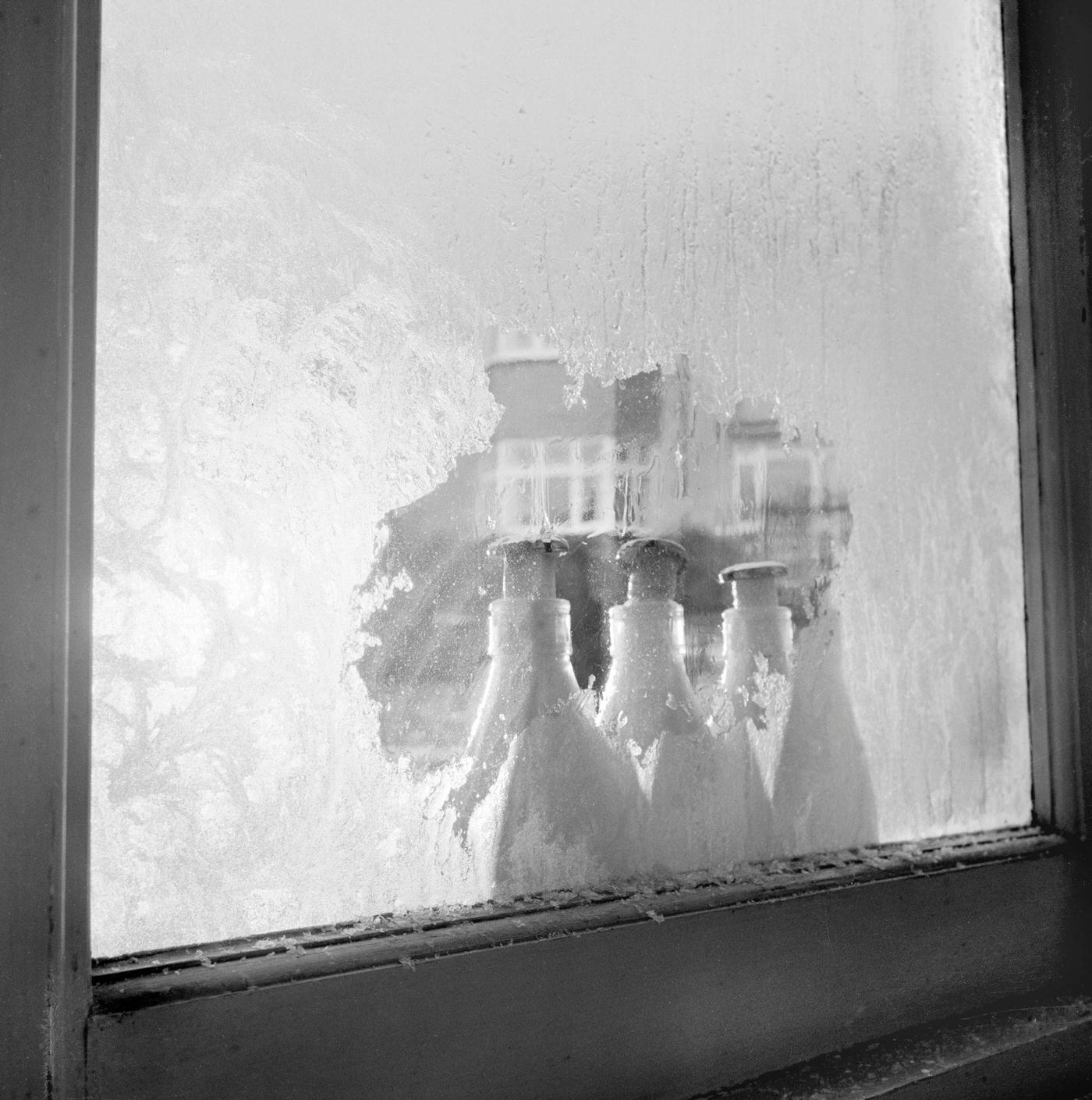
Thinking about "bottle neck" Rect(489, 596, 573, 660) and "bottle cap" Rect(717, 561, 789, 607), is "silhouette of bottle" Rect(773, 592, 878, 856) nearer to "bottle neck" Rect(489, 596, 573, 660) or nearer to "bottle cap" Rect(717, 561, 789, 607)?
"bottle cap" Rect(717, 561, 789, 607)

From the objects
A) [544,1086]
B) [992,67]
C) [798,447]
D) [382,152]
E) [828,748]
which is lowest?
[544,1086]

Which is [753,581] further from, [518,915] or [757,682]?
[518,915]

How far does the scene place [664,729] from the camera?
508mm

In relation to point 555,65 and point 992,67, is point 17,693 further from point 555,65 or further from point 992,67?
point 992,67

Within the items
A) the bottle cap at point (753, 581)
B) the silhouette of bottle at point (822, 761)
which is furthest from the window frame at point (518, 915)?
the bottle cap at point (753, 581)

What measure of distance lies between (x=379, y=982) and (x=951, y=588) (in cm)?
38

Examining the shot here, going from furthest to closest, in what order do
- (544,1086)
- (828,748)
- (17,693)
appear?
(828,748)
(544,1086)
(17,693)

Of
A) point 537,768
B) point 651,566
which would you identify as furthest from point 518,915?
point 651,566

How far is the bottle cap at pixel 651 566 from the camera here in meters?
0.51

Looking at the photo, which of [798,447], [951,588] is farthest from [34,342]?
[951,588]

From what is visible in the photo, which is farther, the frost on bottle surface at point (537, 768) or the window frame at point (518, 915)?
the frost on bottle surface at point (537, 768)

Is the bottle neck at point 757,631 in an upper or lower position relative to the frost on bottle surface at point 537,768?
upper

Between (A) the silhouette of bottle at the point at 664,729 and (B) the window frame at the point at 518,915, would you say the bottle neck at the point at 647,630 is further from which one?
(B) the window frame at the point at 518,915

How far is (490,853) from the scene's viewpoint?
457mm
